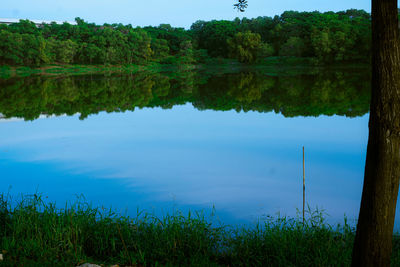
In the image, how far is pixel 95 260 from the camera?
16.8 ft

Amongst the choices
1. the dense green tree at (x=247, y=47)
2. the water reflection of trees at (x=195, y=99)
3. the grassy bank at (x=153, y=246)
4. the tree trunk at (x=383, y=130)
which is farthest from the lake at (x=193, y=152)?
the dense green tree at (x=247, y=47)

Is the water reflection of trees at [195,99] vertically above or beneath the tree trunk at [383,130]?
above

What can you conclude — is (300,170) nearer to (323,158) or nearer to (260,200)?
(323,158)

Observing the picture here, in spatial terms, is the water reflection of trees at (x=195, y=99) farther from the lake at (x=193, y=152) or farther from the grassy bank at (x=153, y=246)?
the grassy bank at (x=153, y=246)

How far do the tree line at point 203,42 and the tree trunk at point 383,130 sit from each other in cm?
5972

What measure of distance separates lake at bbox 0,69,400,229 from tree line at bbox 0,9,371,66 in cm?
3659

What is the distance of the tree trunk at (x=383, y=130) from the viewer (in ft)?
11.4

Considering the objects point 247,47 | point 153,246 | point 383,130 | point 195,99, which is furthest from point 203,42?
point 383,130

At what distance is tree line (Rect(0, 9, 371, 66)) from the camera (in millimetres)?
61125

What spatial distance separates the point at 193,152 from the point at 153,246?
26.2 ft

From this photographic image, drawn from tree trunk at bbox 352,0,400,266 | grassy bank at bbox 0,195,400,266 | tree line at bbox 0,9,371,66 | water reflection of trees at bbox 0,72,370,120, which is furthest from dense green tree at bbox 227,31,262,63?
tree trunk at bbox 352,0,400,266

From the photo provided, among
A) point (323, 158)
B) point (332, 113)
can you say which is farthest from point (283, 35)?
point (323, 158)

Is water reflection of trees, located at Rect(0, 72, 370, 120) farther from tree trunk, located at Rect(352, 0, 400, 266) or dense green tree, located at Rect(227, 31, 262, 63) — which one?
dense green tree, located at Rect(227, 31, 262, 63)

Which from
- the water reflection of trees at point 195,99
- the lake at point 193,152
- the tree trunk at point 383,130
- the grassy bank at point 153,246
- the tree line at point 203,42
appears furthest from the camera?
the tree line at point 203,42
